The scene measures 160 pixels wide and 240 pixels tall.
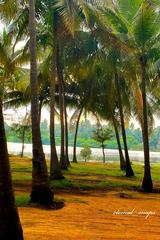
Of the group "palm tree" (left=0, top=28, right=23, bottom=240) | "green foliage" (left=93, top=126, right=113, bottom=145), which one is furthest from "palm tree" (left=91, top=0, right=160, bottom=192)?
"green foliage" (left=93, top=126, right=113, bottom=145)

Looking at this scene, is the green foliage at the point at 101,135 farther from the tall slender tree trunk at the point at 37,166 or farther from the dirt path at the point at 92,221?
the tall slender tree trunk at the point at 37,166

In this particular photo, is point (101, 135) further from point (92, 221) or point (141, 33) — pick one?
point (92, 221)

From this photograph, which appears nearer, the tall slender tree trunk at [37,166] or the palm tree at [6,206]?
the palm tree at [6,206]

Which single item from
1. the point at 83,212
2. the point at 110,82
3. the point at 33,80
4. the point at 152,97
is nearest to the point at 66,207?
the point at 83,212

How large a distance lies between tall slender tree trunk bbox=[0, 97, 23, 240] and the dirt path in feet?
3.18

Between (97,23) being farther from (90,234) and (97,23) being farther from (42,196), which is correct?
(90,234)

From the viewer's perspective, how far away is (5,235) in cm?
618

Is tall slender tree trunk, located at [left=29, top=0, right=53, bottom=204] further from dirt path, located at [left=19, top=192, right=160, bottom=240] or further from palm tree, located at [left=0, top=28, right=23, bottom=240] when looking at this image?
palm tree, located at [left=0, top=28, right=23, bottom=240]

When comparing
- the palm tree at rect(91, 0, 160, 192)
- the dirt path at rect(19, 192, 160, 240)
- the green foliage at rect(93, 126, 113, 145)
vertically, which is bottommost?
the dirt path at rect(19, 192, 160, 240)

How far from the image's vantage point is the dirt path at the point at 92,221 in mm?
7691

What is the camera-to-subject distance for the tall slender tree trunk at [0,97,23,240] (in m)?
6.21

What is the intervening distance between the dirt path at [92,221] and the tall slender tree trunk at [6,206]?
969 mm

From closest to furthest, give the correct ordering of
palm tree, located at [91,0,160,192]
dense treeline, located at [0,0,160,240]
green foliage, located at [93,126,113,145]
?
dense treeline, located at [0,0,160,240]
palm tree, located at [91,0,160,192]
green foliage, located at [93,126,113,145]

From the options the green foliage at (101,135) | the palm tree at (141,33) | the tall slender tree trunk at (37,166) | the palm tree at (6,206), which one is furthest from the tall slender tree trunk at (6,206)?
the green foliage at (101,135)
